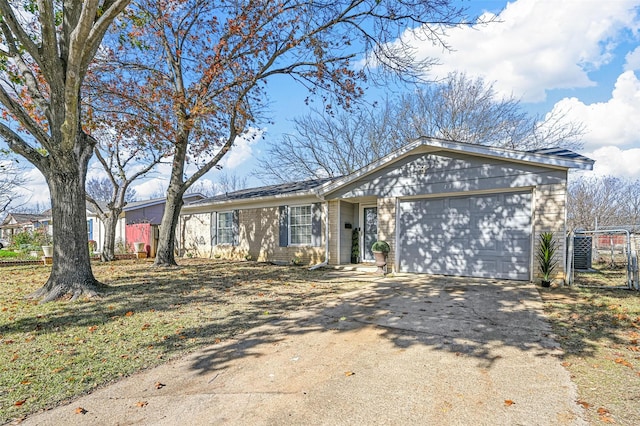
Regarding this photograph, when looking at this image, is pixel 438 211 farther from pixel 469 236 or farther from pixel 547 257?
pixel 547 257

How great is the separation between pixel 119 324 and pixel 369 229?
Answer: 8106 millimetres

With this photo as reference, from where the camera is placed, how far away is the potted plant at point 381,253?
9648 millimetres

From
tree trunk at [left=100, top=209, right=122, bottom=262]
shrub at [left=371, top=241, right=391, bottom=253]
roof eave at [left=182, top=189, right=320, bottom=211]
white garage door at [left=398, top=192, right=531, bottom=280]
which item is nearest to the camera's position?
white garage door at [left=398, top=192, right=531, bottom=280]

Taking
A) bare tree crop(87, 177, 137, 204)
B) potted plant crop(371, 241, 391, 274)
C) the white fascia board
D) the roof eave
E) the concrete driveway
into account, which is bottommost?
the concrete driveway

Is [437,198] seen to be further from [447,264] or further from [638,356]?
[638,356]

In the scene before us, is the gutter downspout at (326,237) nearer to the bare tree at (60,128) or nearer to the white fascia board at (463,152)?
the white fascia board at (463,152)

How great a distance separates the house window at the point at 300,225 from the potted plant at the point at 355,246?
1.56m

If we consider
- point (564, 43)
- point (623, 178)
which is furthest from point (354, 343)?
point (623, 178)

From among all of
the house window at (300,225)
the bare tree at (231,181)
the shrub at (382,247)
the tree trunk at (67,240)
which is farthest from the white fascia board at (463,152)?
the bare tree at (231,181)

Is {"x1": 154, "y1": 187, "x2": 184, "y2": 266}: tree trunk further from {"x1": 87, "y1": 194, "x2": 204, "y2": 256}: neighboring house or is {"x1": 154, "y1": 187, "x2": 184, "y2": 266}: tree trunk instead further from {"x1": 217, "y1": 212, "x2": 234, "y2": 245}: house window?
{"x1": 87, "y1": 194, "x2": 204, "y2": 256}: neighboring house

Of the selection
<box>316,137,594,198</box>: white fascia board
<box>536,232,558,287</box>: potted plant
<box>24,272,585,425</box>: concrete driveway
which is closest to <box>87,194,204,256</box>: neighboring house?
<box>316,137,594,198</box>: white fascia board

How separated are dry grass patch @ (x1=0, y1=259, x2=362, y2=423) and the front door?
2.92m

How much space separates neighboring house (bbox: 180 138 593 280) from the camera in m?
7.86

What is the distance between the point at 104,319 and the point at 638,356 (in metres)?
6.96
